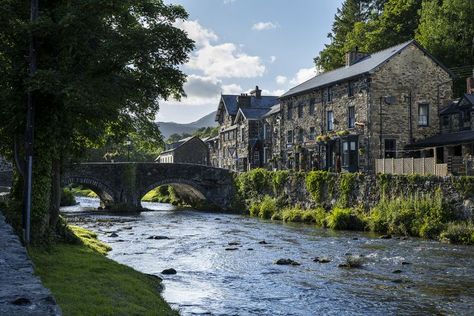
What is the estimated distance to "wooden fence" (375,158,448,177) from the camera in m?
34.2

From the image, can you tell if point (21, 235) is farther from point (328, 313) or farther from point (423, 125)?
point (423, 125)

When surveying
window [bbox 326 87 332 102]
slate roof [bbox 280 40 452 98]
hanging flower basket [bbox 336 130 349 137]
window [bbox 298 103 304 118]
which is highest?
slate roof [bbox 280 40 452 98]

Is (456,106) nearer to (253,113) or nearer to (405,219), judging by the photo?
(405,219)

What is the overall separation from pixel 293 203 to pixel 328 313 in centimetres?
3356

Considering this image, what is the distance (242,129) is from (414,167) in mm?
39989

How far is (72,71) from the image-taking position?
18.6 metres

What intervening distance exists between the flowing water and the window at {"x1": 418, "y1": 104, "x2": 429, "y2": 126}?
16030mm

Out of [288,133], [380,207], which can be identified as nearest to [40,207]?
[380,207]

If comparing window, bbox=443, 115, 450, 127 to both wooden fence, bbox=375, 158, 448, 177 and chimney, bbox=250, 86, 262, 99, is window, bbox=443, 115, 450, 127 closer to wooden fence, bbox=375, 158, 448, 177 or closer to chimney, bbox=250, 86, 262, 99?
wooden fence, bbox=375, 158, 448, 177

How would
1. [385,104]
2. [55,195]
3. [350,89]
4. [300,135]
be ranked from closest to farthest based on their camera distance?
[55,195] → [385,104] → [350,89] → [300,135]

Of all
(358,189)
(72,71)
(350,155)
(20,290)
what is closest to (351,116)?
(350,155)

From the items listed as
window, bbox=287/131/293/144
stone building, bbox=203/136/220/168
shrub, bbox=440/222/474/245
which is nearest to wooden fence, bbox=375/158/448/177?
shrub, bbox=440/222/474/245

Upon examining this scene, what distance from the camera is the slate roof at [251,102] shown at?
3100 inches

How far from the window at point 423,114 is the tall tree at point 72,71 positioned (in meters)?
30.7
